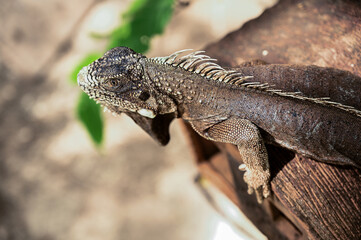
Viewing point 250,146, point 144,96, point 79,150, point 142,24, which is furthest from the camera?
point 79,150

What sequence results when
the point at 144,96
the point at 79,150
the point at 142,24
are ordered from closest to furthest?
the point at 144,96
the point at 142,24
the point at 79,150

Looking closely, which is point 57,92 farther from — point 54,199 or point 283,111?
point 283,111

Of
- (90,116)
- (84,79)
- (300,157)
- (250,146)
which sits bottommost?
(300,157)

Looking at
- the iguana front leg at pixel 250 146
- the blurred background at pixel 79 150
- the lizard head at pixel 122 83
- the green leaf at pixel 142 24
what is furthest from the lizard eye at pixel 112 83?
the blurred background at pixel 79 150

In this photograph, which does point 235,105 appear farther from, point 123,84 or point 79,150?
point 79,150

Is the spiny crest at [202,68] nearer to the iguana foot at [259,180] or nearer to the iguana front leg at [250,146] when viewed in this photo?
the iguana front leg at [250,146]

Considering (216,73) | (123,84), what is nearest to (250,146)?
(216,73)

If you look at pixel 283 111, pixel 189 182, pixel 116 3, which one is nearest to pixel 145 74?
pixel 283 111
